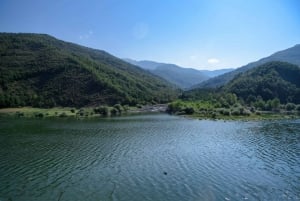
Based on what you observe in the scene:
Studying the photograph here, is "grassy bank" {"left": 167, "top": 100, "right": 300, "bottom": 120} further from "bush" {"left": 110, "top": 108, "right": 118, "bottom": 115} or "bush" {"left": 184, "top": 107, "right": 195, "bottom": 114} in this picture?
"bush" {"left": 110, "top": 108, "right": 118, "bottom": 115}

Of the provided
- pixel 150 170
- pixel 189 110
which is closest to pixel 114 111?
pixel 189 110

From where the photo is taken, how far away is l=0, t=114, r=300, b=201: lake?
29.2 metres

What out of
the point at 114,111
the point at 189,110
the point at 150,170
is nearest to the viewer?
the point at 150,170

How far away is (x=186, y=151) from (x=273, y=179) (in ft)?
63.3

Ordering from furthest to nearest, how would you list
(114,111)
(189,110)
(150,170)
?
(114,111) < (189,110) < (150,170)

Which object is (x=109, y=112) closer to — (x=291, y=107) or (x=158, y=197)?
(x=291, y=107)

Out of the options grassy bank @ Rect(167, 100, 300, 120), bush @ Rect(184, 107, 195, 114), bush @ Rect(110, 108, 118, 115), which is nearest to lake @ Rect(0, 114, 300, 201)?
grassy bank @ Rect(167, 100, 300, 120)

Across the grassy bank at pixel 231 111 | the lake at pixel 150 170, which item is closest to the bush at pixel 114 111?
the grassy bank at pixel 231 111

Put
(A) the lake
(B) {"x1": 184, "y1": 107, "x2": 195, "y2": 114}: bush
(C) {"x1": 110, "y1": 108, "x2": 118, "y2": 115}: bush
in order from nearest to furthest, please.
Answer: (A) the lake → (B) {"x1": 184, "y1": 107, "x2": 195, "y2": 114}: bush → (C) {"x1": 110, "y1": 108, "x2": 118, "y2": 115}: bush

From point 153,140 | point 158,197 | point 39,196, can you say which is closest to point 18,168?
point 39,196

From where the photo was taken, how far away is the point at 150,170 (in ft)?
126

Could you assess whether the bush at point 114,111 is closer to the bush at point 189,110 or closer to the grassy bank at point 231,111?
the grassy bank at point 231,111

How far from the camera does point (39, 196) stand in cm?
2880

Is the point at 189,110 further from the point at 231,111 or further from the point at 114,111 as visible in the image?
the point at 114,111
